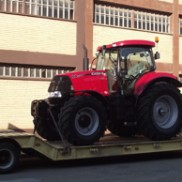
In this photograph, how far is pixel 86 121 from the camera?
1040 centimetres

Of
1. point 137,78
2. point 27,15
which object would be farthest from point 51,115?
point 27,15

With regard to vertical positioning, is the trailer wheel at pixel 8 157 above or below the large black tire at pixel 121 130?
below

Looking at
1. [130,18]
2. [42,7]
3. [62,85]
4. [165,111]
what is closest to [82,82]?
[62,85]

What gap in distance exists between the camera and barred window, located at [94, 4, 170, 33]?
20.5m

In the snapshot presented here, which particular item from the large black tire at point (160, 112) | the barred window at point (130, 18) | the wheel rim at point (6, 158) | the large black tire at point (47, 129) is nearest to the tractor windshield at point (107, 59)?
the large black tire at point (160, 112)

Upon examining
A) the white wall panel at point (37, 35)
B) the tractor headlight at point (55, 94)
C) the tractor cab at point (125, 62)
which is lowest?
the tractor headlight at point (55, 94)

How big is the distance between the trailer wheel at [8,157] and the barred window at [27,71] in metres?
8.53

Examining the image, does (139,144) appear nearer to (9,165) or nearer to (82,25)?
(9,165)

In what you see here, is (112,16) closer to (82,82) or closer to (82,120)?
(82,82)

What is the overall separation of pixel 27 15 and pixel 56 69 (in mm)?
2578

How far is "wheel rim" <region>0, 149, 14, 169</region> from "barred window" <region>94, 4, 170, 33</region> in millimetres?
11779

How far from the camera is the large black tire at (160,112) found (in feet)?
36.0

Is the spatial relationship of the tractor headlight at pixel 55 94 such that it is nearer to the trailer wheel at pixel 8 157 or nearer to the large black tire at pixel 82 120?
the large black tire at pixel 82 120

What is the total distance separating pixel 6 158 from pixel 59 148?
1158 mm
